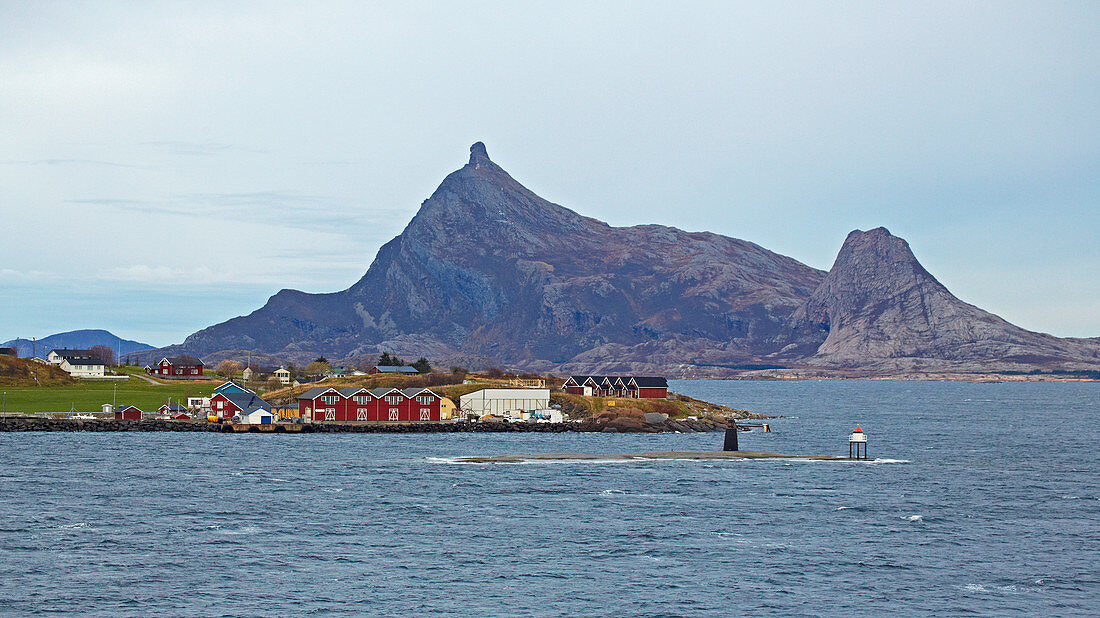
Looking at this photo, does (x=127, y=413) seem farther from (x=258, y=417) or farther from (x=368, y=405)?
(x=368, y=405)

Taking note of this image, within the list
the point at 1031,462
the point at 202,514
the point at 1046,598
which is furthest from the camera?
the point at 1031,462

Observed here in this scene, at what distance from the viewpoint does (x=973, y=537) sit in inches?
2901

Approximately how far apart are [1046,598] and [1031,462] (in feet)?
250

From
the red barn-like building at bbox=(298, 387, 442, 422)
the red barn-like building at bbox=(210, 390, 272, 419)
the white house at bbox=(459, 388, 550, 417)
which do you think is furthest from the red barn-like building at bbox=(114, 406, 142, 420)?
the white house at bbox=(459, 388, 550, 417)

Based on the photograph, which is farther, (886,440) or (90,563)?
(886,440)

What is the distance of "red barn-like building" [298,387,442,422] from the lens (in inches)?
6407

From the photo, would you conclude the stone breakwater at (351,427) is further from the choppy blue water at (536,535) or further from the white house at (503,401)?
the choppy blue water at (536,535)

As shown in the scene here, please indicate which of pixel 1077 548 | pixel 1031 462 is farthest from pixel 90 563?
pixel 1031 462

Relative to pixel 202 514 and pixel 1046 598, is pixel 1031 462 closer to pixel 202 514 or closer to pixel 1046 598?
pixel 1046 598

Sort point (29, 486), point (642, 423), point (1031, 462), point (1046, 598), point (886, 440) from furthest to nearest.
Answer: point (642, 423)
point (886, 440)
point (1031, 462)
point (29, 486)
point (1046, 598)

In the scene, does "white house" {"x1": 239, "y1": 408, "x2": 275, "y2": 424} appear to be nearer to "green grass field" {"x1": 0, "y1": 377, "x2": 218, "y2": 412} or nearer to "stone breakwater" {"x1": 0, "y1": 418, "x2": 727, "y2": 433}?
"stone breakwater" {"x1": 0, "y1": 418, "x2": 727, "y2": 433}

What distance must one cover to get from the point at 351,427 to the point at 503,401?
100 ft

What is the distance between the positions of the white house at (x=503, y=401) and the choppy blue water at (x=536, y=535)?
5335 centimetres

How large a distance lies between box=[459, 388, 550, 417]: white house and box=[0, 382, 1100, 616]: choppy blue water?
53353mm
